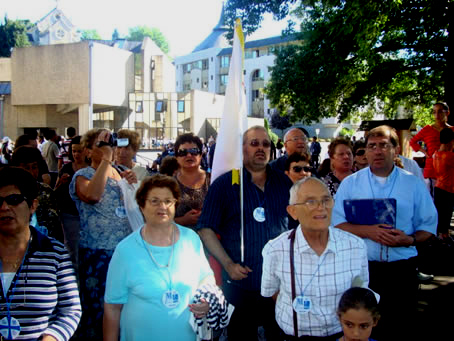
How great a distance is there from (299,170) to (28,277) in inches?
118

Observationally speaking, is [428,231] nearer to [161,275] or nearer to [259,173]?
[259,173]

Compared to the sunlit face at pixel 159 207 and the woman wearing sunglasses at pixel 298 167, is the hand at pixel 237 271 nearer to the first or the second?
the sunlit face at pixel 159 207

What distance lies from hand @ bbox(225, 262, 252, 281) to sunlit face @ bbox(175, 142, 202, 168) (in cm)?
141

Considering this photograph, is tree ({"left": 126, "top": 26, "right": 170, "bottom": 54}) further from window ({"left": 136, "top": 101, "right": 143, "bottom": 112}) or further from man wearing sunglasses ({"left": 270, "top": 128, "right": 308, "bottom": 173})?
man wearing sunglasses ({"left": 270, "top": 128, "right": 308, "bottom": 173})

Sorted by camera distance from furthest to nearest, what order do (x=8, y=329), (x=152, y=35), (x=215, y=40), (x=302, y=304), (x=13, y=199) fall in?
(x=152, y=35) → (x=215, y=40) → (x=302, y=304) → (x=13, y=199) → (x=8, y=329)

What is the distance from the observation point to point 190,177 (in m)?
4.38

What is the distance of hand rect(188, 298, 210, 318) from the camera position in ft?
9.12

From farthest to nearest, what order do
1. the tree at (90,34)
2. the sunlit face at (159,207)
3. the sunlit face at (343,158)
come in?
1. the tree at (90,34)
2. the sunlit face at (343,158)
3. the sunlit face at (159,207)

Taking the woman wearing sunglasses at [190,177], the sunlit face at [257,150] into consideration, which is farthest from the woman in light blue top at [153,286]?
the woman wearing sunglasses at [190,177]

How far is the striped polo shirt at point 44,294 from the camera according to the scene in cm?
227

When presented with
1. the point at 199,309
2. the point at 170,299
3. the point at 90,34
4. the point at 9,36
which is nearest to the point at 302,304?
the point at 199,309

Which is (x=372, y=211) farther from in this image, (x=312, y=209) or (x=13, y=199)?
(x=13, y=199)

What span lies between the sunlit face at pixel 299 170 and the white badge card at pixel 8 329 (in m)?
3.04

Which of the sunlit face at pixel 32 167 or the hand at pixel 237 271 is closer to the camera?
the hand at pixel 237 271
